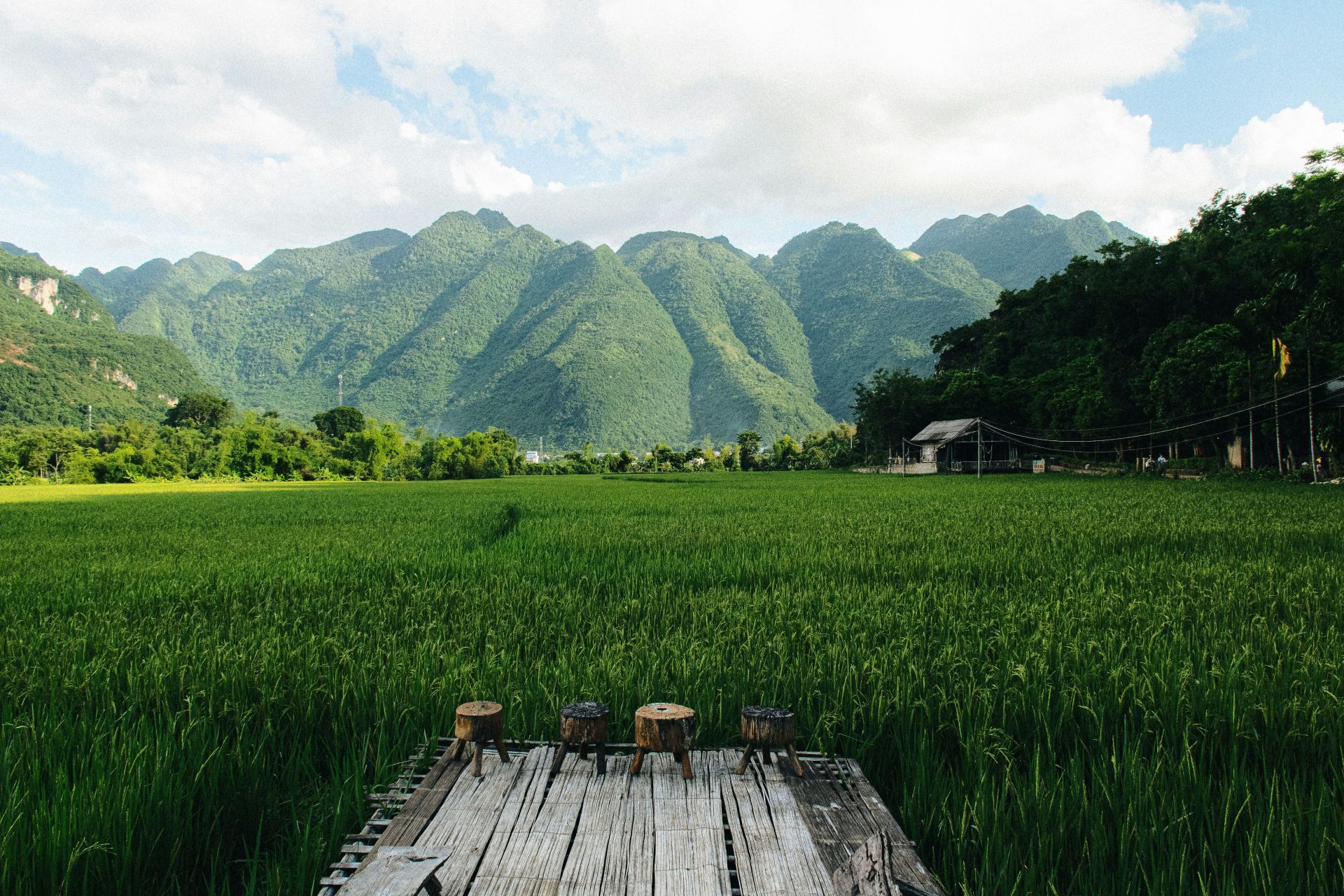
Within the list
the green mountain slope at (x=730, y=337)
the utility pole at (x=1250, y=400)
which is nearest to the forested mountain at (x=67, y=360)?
the green mountain slope at (x=730, y=337)

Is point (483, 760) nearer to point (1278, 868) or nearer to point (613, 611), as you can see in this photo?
point (1278, 868)

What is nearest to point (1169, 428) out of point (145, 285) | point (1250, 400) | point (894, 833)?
point (1250, 400)

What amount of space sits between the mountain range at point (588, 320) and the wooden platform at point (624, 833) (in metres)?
94.5

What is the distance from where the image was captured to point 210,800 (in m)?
1.93

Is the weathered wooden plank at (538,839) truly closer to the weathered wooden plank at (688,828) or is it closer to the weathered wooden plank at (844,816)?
the weathered wooden plank at (688,828)

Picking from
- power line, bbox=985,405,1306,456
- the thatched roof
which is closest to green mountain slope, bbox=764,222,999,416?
the thatched roof

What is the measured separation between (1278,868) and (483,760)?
205 cm

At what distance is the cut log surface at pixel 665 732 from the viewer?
63.9 inches

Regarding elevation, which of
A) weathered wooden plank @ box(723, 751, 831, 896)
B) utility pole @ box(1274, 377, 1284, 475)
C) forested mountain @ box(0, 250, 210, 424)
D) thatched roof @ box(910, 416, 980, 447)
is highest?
forested mountain @ box(0, 250, 210, 424)

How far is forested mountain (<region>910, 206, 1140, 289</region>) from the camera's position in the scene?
131500 mm

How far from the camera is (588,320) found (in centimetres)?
12388

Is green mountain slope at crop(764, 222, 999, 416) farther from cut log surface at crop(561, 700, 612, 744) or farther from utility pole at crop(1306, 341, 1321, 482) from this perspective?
cut log surface at crop(561, 700, 612, 744)

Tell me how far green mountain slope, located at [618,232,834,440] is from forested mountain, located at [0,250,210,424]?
256 ft

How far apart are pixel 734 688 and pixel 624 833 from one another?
4.38 ft
